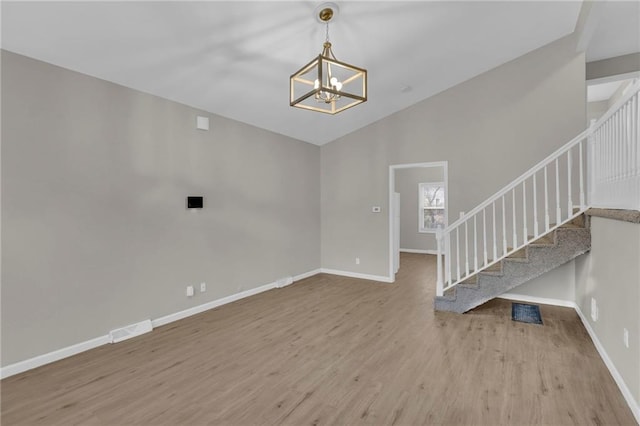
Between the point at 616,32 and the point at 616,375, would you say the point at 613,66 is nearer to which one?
the point at 616,32

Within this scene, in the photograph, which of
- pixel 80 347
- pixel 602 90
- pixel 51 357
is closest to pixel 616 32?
pixel 602 90

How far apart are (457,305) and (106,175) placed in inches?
178

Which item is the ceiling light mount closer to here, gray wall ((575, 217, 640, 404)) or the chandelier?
the chandelier

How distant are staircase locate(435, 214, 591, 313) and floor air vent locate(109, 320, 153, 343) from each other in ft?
12.1

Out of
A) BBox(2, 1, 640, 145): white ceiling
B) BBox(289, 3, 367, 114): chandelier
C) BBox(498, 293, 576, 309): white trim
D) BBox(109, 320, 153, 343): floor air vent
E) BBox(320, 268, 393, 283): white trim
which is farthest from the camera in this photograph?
BBox(320, 268, 393, 283): white trim

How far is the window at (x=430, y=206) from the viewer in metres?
9.24

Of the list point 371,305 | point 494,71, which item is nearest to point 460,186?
point 494,71

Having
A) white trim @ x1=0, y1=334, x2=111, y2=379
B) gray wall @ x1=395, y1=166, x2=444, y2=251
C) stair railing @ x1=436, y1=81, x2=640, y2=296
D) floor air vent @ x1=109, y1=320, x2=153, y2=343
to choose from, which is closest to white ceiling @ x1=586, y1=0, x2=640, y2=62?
stair railing @ x1=436, y1=81, x2=640, y2=296

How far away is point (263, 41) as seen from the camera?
313cm

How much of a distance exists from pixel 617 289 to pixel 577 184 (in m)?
2.19

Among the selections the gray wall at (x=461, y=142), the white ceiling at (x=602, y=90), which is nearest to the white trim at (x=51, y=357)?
the gray wall at (x=461, y=142)

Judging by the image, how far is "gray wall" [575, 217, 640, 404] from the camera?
210 centimetres

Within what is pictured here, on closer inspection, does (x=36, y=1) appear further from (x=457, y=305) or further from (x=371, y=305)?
(x=457, y=305)

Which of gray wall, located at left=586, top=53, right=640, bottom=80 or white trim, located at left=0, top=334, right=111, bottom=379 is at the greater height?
gray wall, located at left=586, top=53, right=640, bottom=80
